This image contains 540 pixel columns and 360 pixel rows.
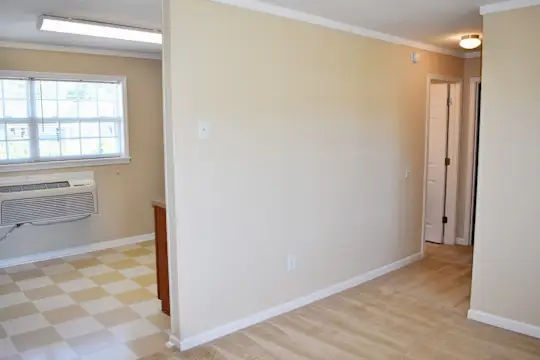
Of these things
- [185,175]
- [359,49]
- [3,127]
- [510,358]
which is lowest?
[510,358]

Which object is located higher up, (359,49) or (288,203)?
(359,49)

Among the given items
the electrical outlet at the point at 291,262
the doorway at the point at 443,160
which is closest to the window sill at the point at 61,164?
the electrical outlet at the point at 291,262

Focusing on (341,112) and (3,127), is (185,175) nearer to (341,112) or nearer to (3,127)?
(341,112)

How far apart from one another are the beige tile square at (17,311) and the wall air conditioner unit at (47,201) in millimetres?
1253

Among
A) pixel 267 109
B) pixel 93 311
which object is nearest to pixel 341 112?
pixel 267 109

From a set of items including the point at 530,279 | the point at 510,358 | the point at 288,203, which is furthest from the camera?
the point at 288,203

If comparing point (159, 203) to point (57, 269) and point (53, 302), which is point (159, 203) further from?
point (57, 269)

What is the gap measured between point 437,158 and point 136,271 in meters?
3.76

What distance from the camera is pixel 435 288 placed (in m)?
4.34

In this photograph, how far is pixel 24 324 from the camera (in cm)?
365

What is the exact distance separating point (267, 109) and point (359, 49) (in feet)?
4.01

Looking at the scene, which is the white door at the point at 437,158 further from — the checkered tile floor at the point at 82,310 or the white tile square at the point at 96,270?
the white tile square at the point at 96,270

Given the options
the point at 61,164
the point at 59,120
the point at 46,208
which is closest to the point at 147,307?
the point at 46,208

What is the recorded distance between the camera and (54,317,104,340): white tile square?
3.48m
